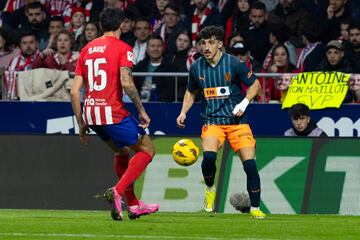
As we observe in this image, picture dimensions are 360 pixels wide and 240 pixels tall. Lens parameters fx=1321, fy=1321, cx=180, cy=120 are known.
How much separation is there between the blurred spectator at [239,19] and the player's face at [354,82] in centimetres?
296

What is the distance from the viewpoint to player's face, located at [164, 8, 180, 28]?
72.7ft

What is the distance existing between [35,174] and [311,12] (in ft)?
18.3

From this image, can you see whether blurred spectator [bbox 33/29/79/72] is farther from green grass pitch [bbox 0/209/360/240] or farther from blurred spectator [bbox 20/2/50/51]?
green grass pitch [bbox 0/209/360/240]

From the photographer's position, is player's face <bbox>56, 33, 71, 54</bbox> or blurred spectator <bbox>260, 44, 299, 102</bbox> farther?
player's face <bbox>56, 33, 71, 54</bbox>

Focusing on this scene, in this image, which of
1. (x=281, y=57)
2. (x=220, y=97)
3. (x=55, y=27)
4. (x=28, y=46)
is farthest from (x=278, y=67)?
(x=220, y=97)

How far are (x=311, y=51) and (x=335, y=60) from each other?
2.88 feet

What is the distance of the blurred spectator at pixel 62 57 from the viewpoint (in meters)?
21.4

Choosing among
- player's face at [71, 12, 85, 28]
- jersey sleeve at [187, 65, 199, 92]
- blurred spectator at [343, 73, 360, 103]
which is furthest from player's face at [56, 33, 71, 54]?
jersey sleeve at [187, 65, 199, 92]

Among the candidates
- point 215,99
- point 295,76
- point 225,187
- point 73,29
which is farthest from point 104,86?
point 73,29

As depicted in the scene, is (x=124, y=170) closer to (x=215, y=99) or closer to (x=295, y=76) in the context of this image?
(x=215, y=99)

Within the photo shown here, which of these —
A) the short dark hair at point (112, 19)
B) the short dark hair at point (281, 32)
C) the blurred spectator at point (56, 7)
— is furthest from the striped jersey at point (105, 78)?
the blurred spectator at point (56, 7)

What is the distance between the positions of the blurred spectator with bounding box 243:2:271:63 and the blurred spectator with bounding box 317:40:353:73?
1543mm

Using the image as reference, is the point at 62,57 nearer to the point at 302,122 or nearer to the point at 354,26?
the point at 302,122

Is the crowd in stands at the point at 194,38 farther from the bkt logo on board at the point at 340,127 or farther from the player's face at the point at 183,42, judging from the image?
the bkt logo on board at the point at 340,127
